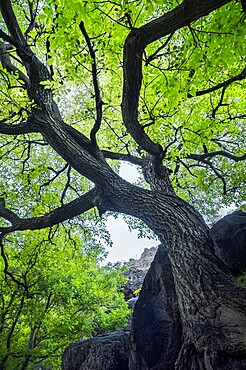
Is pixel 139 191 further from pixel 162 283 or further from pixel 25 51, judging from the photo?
pixel 25 51

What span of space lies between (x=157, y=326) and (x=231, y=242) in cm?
150

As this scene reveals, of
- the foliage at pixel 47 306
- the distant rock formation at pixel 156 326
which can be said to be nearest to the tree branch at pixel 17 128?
the foliage at pixel 47 306

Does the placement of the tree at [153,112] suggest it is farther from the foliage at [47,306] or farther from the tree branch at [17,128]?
the foliage at [47,306]

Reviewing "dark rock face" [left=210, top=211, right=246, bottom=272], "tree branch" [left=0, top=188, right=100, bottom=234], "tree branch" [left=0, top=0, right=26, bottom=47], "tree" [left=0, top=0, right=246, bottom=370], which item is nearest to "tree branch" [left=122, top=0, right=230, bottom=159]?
"tree" [left=0, top=0, right=246, bottom=370]

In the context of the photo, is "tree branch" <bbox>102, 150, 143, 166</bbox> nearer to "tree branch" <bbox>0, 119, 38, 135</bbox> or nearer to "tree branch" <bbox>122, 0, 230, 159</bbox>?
"tree branch" <bbox>0, 119, 38, 135</bbox>

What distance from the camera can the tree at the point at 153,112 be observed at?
283 centimetres

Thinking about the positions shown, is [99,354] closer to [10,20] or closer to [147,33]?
[147,33]

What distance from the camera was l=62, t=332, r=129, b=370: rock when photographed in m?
4.31

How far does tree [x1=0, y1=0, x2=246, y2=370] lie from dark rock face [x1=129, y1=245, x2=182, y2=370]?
0.50 metres

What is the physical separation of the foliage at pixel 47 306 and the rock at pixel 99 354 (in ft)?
3.78

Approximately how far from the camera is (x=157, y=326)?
3.76m

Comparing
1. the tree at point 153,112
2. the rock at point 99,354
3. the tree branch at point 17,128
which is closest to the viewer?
the tree at point 153,112

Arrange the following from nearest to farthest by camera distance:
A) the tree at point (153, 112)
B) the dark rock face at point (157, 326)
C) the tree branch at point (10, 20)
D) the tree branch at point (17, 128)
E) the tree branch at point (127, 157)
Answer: the tree at point (153, 112) → the dark rock face at point (157, 326) → the tree branch at point (10, 20) → the tree branch at point (17, 128) → the tree branch at point (127, 157)

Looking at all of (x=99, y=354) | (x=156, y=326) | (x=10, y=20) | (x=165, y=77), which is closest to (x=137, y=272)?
(x=99, y=354)
